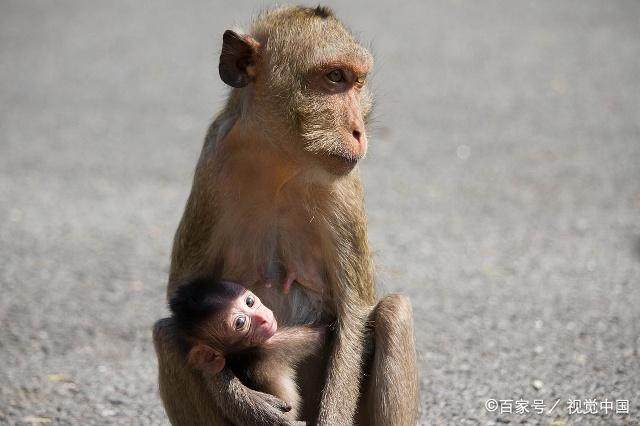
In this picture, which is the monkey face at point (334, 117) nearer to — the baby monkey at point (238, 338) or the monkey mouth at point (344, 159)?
the monkey mouth at point (344, 159)

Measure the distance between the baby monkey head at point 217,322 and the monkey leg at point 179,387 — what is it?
0.28 ft

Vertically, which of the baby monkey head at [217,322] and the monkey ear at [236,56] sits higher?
the monkey ear at [236,56]

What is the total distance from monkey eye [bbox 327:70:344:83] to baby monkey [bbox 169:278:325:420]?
1.09 metres

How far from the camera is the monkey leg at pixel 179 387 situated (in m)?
4.23

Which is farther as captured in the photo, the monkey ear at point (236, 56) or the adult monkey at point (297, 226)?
the monkey ear at point (236, 56)

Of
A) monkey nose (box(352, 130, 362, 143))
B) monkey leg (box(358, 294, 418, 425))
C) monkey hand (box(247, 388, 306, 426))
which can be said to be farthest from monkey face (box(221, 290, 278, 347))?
monkey nose (box(352, 130, 362, 143))

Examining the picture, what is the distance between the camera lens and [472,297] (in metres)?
7.74

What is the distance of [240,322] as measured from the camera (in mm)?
4121

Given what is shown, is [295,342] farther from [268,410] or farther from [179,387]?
[179,387]

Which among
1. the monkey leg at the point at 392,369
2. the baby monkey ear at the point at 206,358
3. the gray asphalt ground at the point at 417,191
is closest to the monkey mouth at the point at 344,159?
the monkey leg at the point at 392,369

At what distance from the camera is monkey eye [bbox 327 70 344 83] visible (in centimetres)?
418

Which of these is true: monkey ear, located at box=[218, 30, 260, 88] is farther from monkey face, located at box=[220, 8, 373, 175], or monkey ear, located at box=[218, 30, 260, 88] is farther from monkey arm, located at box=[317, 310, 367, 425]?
monkey arm, located at box=[317, 310, 367, 425]

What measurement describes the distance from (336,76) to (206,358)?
145 cm

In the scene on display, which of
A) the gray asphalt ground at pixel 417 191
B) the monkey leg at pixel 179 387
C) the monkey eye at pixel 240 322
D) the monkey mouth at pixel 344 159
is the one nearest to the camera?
the monkey mouth at pixel 344 159
